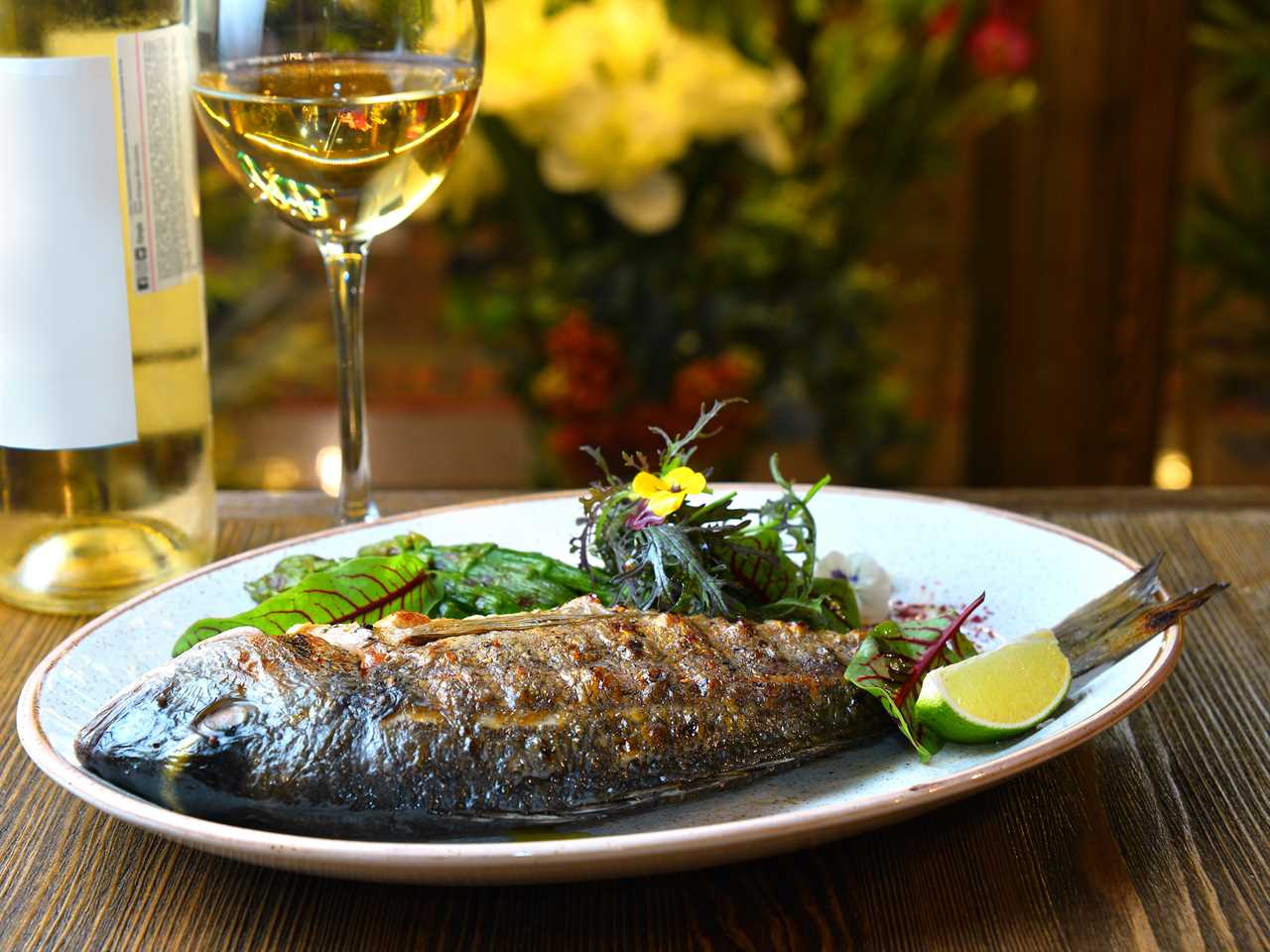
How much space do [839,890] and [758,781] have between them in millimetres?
95

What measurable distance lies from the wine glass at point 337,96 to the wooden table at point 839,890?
528 mm

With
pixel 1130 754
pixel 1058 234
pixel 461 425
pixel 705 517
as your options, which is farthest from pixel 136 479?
pixel 461 425

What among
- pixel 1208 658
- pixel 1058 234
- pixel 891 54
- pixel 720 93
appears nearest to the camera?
pixel 1208 658

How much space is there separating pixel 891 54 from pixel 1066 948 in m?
1.63

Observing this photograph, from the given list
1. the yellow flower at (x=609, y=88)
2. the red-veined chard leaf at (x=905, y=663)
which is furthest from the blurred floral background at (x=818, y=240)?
the red-veined chard leaf at (x=905, y=663)

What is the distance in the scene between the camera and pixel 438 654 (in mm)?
879

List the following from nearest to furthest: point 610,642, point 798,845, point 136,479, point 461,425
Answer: point 798,845, point 610,642, point 136,479, point 461,425

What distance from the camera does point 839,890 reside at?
0.85 metres

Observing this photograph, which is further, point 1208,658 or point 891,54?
point 891,54

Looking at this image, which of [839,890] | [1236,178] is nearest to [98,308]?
[839,890]

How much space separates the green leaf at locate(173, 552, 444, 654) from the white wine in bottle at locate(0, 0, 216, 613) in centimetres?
28

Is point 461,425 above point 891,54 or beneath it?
beneath

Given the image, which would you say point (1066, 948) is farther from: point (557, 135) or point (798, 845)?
point (557, 135)

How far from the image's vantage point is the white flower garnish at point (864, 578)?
120cm
